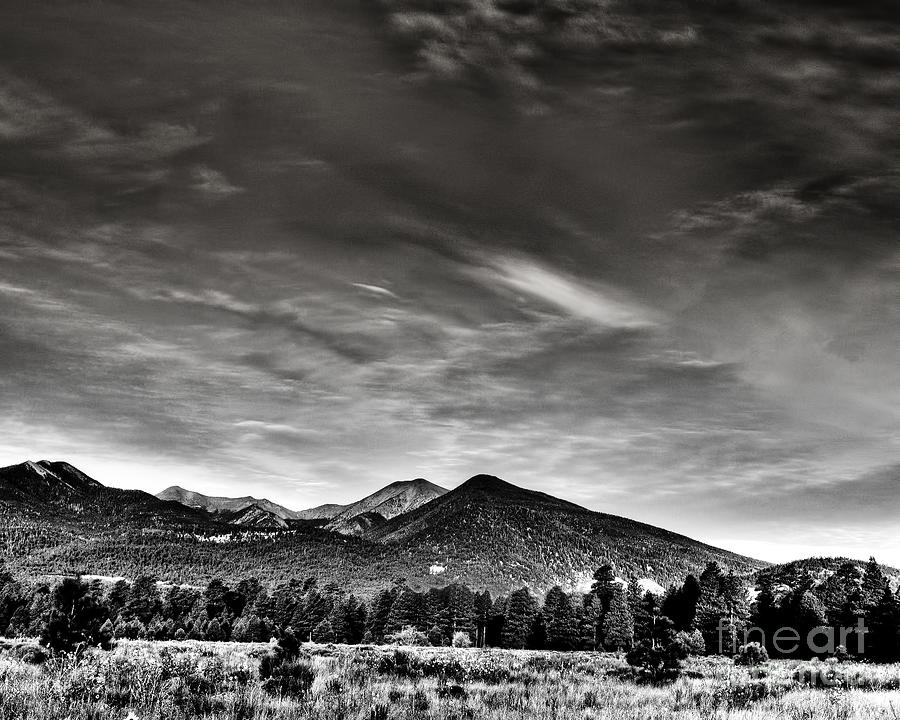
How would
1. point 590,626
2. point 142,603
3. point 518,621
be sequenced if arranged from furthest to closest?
1. point 142,603
2. point 518,621
3. point 590,626

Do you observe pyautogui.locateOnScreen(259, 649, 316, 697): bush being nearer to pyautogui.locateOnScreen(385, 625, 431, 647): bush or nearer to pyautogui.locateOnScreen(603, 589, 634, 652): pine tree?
pyautogui.locateOnScreen(385, 625, 431, 647): bush

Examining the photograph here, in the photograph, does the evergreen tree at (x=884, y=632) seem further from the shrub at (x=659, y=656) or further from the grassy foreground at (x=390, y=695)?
the shrub at (x=659, y=656)

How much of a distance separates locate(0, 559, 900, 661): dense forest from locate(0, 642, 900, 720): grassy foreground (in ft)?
108

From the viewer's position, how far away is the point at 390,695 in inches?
564

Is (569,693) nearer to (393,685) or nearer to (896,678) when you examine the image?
(393,685)

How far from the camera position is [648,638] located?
958 inches

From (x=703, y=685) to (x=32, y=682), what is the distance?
16.8 metres

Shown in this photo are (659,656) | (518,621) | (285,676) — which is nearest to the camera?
(285,676)

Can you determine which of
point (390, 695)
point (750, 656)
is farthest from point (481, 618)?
point (390, 695)

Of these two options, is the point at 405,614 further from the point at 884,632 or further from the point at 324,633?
the point at 884,632

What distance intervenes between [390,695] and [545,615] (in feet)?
266

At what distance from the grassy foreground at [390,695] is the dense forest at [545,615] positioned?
3299 cm

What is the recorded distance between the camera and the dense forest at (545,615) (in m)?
65.9

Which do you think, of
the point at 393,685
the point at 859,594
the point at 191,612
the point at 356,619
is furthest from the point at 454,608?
the point at 393,685
